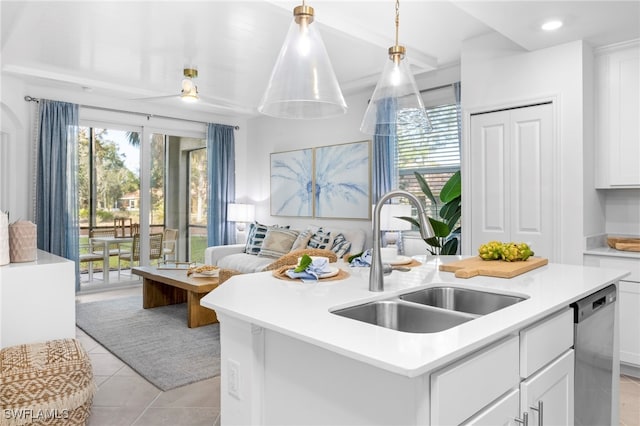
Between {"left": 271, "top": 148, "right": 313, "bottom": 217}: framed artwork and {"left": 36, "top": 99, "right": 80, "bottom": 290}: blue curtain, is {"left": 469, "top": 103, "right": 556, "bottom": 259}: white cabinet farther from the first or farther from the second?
{"left": 36, "top": 99, "right": 80, "bottom": 290}: blue curtain

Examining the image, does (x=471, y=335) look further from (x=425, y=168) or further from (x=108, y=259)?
(x=108, y=259)

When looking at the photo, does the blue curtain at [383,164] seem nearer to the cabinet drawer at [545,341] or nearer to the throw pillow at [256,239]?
the throw pillow at [256,239]

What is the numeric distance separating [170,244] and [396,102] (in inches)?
208

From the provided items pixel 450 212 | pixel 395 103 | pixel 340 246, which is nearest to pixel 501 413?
pixel 395 103

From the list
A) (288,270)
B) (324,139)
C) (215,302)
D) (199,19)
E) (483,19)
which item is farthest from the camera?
(324,139)

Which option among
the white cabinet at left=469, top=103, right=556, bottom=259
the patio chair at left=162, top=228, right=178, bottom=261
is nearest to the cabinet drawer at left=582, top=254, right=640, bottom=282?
the white cabinet at left=469, top=103, right=556, bottom=259

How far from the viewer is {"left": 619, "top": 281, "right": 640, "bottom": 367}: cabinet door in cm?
296

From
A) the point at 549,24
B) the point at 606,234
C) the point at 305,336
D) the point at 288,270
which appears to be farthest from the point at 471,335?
the point at 606,234

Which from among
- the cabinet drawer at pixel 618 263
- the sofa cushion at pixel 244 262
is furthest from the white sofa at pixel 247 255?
the cabinet drawer at pixel 618 263

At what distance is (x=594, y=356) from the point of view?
181 cm

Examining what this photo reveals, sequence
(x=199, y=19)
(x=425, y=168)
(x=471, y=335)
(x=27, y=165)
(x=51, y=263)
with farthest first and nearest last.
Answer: (x=27, y=165)
(x=425, y=168)
(x=199, y=19)
(x=51, y=263)
(x=471, y=335)

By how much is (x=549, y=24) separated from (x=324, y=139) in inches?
132

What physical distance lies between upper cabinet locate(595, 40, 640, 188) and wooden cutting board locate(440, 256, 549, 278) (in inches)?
59.8

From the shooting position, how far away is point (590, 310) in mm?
1736
